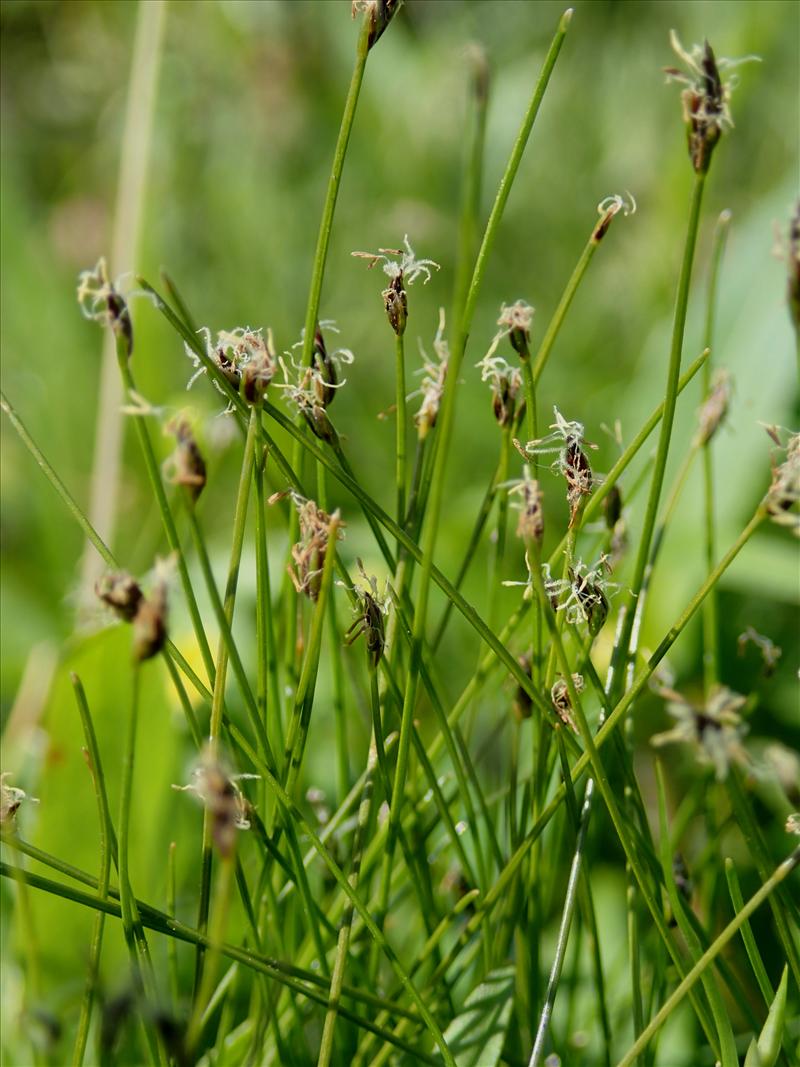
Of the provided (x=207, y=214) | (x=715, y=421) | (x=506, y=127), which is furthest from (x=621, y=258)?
(x=715, y=421)

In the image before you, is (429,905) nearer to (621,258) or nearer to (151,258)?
(151,258)

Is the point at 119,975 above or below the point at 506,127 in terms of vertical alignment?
below

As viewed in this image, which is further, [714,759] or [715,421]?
[715,421]

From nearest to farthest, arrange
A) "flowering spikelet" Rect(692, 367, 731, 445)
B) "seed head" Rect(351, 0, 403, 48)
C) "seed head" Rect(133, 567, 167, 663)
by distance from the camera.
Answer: "seed head" Rect(133, 567, 167, 663) < "seed head" Rect(351, 0, 403, 48) < "flowering spikelet" Rect(692, 367, 731, 445)

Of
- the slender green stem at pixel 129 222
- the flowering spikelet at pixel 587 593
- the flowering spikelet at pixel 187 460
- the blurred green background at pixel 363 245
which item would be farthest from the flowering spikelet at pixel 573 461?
the slender green stem at pixel 129 222

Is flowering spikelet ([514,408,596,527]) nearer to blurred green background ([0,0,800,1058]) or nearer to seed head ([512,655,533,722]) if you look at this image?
seed head ([512,655,533,722])

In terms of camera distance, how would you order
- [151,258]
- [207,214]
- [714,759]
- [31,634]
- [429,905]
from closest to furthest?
[714,759] → [429,905] → [31,634] → [151,258] → [207,214]

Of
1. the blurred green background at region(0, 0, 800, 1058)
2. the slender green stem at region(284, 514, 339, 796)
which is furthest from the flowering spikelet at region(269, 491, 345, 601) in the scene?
the blurred green background at region(0, 0, 800, 1058)
